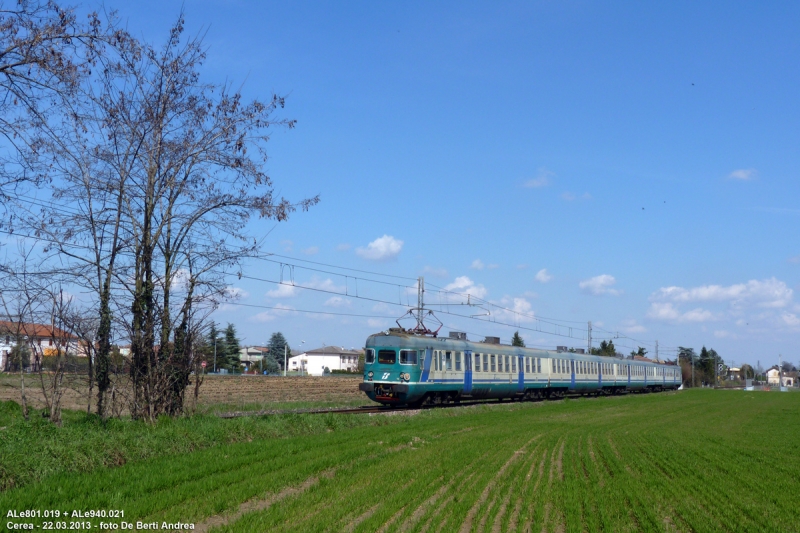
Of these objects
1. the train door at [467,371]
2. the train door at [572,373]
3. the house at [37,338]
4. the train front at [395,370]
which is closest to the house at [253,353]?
the train door at [572,373]

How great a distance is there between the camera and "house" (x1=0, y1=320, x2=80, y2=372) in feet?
47.0

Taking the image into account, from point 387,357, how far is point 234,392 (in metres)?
19.3

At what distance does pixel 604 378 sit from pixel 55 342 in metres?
44.0

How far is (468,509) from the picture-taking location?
9.15m

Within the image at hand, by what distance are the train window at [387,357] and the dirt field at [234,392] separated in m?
5.15

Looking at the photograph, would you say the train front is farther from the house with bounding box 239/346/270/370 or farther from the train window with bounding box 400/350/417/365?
the house with bounding box 239/346/270/370

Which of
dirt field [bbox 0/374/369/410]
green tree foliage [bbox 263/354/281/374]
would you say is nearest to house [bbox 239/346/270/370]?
green tree foliage [bbox 263/354/281/374]

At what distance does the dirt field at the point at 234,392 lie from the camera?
16.0 meters

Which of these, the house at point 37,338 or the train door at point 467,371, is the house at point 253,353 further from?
the house at point 37,338

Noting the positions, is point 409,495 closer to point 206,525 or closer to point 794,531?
point 206,525

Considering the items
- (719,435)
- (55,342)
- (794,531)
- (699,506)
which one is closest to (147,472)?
(55,342)

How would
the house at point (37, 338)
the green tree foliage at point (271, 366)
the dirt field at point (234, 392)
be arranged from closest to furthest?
the house at point (37, 338), the dirt field at point (234, 392), the green tree foliage at point (271, 366)

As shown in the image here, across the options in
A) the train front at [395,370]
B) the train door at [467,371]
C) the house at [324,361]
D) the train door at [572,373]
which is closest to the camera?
the train front at [395,370]

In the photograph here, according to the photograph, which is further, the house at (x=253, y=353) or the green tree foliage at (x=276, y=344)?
the house at (x=253, y=353)
